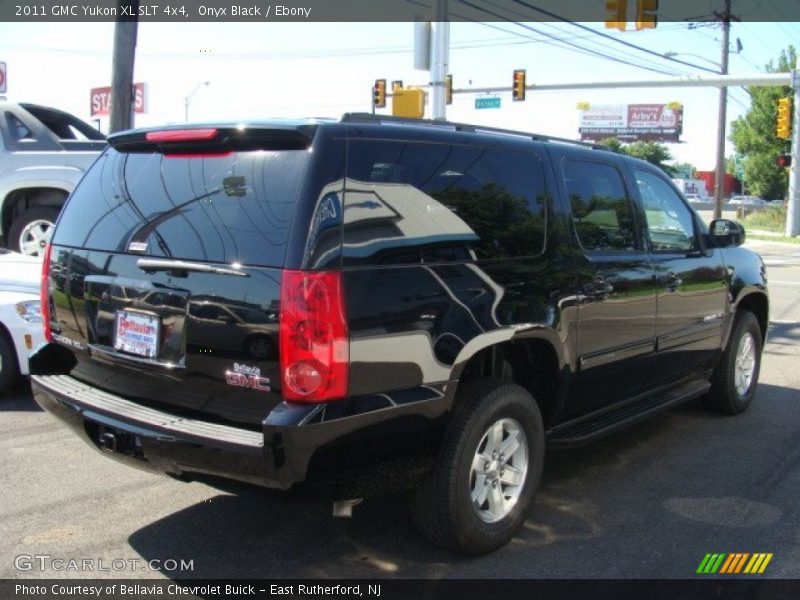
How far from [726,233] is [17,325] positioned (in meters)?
5.43

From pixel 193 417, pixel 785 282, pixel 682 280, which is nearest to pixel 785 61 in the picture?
pixel 785 282

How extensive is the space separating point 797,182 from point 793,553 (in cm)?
3354

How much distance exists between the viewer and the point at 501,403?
3.74m

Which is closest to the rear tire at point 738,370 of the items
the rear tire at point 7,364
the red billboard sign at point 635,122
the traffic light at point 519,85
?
the rear tire at point 7,364

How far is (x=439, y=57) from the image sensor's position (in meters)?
13.9

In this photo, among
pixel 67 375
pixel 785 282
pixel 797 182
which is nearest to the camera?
pixel 67 375

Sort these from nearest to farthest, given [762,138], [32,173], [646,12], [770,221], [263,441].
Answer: [263,441], [32,173], [646,12], [770,221], [762,138]

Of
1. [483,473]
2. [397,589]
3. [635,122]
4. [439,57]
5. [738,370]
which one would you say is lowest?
[397,589]

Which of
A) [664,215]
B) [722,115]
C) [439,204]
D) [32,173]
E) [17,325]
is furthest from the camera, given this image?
[722,115]

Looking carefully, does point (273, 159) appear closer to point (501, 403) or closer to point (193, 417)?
point (193, 417)

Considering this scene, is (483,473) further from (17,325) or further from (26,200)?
(26,200)

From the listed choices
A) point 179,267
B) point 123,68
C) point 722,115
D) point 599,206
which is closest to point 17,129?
point 123,68

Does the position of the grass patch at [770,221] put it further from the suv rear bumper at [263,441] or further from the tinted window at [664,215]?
the suv rear bumper at [263,441]

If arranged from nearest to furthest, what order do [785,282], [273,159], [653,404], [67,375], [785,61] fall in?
[273,159], [67,375], [653,404], [785,282], [785,61]
